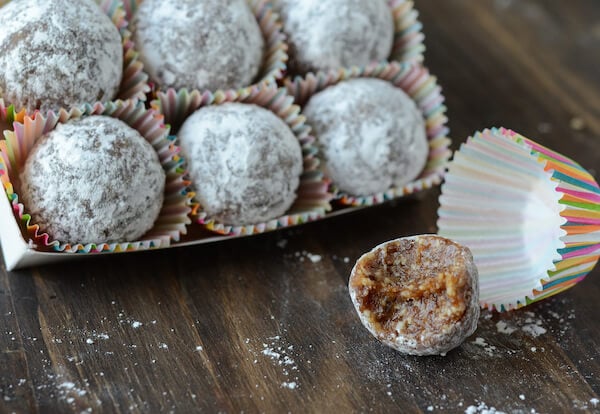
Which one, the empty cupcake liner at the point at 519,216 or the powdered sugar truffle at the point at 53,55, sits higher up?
the powdered sugar truffle at the point at 53,55

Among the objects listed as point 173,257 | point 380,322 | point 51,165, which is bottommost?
point 173,257

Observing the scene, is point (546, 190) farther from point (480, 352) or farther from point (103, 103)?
point (103, 103)

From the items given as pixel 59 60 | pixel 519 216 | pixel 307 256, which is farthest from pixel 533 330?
pixel 59 60

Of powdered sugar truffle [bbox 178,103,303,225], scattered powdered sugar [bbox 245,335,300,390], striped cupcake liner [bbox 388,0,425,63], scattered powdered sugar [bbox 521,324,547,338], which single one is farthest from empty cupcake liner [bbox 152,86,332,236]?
scattered powdered sugar [bbox 521,324,547,338]

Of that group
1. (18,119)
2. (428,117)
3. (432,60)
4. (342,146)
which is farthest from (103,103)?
(432,60)

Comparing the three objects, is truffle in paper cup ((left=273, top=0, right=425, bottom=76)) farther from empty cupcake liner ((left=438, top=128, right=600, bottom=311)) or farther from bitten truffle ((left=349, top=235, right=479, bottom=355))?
bitten truffle ((left=349, top=235, right=479, bottom=355))

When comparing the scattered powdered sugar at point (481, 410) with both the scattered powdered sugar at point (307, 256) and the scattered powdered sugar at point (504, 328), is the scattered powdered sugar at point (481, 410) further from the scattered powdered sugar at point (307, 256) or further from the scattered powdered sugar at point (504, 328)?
the scattered powdered sugar at point (307, 256)

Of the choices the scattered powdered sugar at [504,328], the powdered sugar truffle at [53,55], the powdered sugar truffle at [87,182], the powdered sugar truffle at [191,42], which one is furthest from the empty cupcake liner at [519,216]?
the powdered sugar truffle at [53,55]
